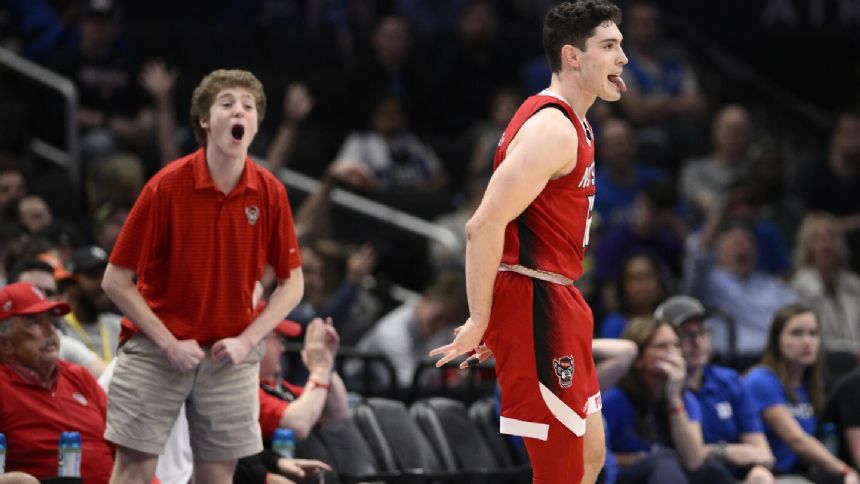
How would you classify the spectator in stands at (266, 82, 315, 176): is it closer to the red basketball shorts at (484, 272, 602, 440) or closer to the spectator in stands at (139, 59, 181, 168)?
the spectator in stands at (139, 59, 181, 168)

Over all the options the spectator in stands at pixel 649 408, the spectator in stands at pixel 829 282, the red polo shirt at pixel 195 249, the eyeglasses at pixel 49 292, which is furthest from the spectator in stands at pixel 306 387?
the spectator in stands at pixel 829 282

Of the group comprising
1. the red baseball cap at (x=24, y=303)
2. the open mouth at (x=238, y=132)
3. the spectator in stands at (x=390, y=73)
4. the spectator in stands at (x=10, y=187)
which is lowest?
the red baseball cap at (x=24, y=303)

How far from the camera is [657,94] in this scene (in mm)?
12414

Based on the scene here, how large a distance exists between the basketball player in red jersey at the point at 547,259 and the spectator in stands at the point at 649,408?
2.51m

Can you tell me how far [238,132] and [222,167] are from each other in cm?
14

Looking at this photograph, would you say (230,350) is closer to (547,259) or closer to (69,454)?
(69,454)

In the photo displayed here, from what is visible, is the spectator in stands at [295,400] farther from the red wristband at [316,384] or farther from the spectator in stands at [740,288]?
the spectator in stands at [740,288]

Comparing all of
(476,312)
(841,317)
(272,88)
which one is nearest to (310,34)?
(272,88)

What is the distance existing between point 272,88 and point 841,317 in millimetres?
4548

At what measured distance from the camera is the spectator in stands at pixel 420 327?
9.12 m

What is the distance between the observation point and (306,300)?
9125 mm

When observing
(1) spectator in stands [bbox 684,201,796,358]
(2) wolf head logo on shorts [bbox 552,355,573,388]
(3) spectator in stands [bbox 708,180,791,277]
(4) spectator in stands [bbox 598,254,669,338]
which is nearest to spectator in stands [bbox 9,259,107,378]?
(2) wolf head logo on shorts [bbox 552,355,573,388]

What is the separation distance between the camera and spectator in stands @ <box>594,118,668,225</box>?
1078 centimetres

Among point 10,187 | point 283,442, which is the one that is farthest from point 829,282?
point 10,187
